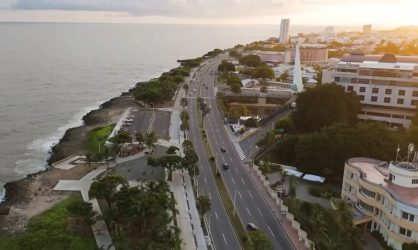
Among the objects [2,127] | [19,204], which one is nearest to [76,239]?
[19,204]

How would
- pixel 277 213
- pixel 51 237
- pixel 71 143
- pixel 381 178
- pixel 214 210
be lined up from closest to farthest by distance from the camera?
1. pixel 51 237
2. pixel 381 178
3. pixel 277 213
4. pixel 214 210
5. pixel 71 143

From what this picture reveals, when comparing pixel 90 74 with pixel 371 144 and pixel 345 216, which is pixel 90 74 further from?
pixel 345 216

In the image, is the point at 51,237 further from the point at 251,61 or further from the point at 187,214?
the point at 251,61

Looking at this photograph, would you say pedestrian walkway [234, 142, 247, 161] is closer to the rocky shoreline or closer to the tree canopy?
the rocky shoreline

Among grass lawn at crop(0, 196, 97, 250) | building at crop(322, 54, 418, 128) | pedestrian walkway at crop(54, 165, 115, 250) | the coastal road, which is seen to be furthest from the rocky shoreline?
building at crop(322, 54, 418, 128)

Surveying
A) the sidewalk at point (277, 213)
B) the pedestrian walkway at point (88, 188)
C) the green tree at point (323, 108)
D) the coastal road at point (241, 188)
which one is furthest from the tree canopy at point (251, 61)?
the pedestrian walkway at point (88, 188)

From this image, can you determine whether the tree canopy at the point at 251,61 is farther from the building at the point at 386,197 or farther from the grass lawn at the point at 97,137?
the building at the point at 386,197

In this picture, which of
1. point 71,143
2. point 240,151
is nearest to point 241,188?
point 240,151
